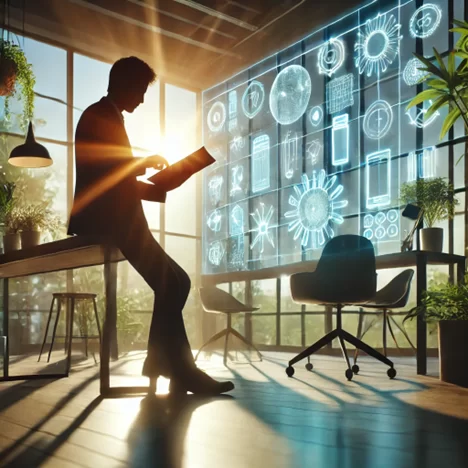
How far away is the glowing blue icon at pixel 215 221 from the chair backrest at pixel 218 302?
13.3 ft

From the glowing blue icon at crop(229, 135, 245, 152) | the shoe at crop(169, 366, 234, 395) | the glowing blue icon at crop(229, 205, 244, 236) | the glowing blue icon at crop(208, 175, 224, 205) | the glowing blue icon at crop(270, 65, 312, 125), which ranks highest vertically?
the glowing blue icon at crop(270, 65, 312, 125)

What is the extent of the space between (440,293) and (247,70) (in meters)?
6.84

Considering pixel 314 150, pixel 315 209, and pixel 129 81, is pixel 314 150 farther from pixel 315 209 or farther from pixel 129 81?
pixel 129 81

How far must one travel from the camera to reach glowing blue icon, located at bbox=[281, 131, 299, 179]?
8.41 meters

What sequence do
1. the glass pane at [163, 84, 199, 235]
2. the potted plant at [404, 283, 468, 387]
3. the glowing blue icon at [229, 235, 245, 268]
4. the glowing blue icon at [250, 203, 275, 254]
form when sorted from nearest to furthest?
the potted plant at [404, 283, 468, 387] < the glowing blue icon at [250, 203, 275, 254] < the glowing blue icon at [229, 235, 245, 268] < the glass pane at [163, 84, 199, 235]

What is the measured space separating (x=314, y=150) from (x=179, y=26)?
2.76 meters

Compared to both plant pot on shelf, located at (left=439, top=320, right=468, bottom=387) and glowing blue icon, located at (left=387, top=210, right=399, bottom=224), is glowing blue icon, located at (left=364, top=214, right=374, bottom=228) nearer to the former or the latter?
glowing blue icon, located at (left=387, top=210, right=399, bottom=224)

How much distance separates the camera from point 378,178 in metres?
7.09

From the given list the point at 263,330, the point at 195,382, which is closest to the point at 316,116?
the point at 263,330

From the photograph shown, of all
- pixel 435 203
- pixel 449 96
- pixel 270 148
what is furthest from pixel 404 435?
pixel 270 148

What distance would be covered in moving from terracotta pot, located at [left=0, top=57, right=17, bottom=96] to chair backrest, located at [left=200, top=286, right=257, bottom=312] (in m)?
2.59

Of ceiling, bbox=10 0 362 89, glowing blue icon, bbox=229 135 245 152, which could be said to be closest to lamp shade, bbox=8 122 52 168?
ceiling, bbox=10 0 362 89

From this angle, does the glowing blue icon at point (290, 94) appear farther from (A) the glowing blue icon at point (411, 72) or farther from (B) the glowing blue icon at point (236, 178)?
(A) the glowing blue icon at point (411, 72)

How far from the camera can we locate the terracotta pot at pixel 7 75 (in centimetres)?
517
